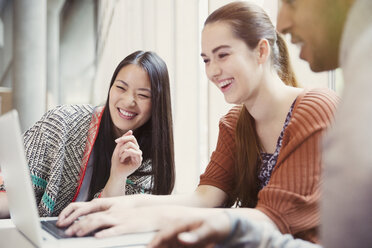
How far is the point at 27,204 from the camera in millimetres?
831

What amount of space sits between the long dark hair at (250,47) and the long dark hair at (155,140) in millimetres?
418

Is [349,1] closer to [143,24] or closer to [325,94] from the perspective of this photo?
[325,94]

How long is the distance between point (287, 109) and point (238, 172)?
0.28 metres

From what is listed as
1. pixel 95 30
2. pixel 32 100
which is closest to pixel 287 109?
pixel 32 100

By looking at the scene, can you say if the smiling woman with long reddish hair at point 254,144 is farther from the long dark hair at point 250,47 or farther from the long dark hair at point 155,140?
the long dark hair at point 155,140

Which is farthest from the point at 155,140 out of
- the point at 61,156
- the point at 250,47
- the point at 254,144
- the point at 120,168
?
the point at 250,47

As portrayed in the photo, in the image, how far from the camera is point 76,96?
414 inches

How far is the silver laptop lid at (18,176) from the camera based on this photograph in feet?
2.58

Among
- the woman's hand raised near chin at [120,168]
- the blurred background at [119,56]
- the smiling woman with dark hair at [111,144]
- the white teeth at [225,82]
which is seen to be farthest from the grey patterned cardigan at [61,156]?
the white teeth at [225,82]

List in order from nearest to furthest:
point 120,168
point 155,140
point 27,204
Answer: point 27,204
point 120,168
point 155,140

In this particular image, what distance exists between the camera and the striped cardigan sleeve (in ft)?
3.32

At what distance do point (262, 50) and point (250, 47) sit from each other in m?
0.04

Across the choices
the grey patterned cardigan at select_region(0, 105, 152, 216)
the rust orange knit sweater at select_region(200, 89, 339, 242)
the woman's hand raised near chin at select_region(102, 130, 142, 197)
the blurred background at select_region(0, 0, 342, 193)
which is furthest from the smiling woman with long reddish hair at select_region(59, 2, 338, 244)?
the grey patterned cardigan at select_region(0, 105, 152, 216)

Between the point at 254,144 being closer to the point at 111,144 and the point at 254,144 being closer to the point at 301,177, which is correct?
the point at 301,177
